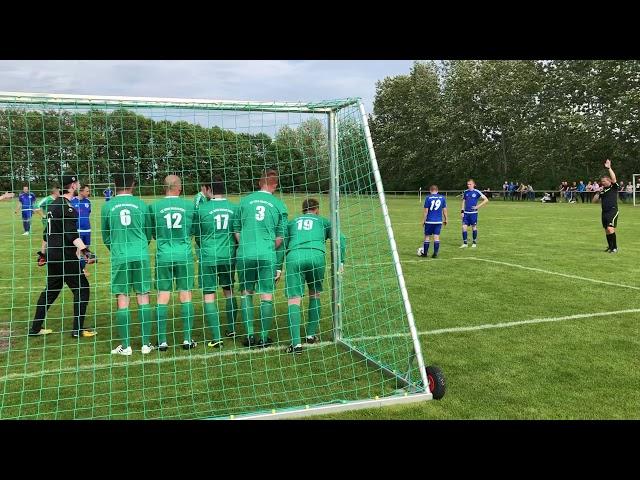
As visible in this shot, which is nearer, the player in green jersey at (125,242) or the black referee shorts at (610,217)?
the player in green jersey at (125,242)

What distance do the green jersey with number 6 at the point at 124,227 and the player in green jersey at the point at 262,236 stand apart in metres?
1.18

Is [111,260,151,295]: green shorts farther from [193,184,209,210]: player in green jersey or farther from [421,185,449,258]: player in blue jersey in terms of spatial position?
[421,185,449,258]: player in blue jersey

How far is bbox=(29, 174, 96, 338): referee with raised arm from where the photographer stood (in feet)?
23.6

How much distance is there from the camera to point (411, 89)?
63.8 meters

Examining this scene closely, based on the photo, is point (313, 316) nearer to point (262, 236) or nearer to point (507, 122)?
point (262, 236)

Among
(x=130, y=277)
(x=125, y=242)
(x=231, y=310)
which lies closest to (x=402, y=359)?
(x=231, y=310)

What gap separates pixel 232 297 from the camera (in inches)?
287

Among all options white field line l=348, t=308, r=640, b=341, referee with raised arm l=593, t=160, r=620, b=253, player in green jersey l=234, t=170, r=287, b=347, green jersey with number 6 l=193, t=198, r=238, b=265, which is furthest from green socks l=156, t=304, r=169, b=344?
referee with raised arm l=593, t=160, r=620, b=253

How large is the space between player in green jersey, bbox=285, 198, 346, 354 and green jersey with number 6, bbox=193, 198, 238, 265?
76cm

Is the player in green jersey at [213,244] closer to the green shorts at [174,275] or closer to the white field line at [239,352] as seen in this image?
the green shorts at [174,275]

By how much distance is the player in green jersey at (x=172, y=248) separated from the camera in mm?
6617

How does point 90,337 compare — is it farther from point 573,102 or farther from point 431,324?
point 573,102

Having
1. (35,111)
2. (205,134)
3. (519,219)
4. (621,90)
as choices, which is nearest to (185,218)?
(205,134)

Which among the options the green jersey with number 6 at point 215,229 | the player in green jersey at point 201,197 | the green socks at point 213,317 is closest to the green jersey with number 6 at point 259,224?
the green jersey with number 6 at point 215,229
